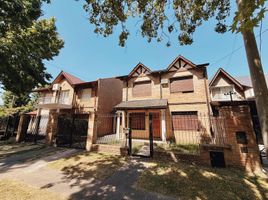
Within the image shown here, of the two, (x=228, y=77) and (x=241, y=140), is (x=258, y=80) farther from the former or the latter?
(x=228, y=77)

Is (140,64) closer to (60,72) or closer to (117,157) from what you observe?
(117,157)

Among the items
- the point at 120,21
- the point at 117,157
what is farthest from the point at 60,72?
the point at 117,157

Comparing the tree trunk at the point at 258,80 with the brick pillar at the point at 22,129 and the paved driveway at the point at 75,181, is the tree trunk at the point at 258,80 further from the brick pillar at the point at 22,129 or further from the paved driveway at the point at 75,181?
the brick pillar at the point at 22,129

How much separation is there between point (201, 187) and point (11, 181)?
725 centimetres

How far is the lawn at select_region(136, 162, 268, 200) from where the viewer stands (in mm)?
4109

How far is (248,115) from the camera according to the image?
6125mm

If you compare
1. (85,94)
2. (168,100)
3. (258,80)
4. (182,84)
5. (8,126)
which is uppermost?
(182,84)

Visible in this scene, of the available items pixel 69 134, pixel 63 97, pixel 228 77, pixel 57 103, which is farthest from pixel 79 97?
pixel 228 77

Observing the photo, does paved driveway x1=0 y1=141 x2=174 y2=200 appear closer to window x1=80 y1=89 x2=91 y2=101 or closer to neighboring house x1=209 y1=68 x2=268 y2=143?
window x1=80 y1=89 x2=91 y2=101

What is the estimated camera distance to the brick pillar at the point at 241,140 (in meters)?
5.78

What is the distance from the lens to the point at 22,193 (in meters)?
4.14

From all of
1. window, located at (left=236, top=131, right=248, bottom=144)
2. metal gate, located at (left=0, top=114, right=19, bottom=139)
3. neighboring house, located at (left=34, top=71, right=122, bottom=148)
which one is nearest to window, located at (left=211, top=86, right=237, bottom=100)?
window, located at (left=236, top=131, right=248, bottom=144)

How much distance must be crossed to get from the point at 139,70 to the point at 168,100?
16.8 feet

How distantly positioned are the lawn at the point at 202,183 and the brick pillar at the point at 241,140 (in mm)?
476
